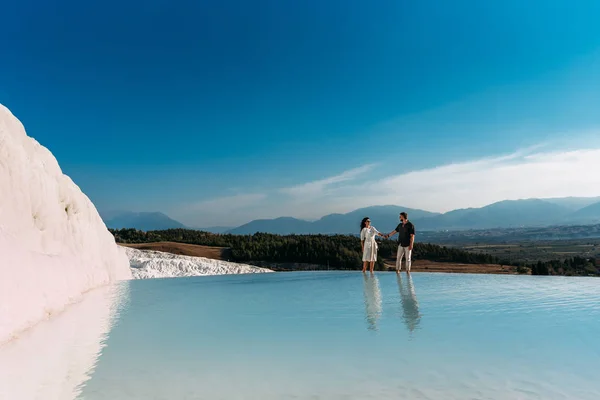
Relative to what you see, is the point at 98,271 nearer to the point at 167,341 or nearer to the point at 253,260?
the point at 167,341

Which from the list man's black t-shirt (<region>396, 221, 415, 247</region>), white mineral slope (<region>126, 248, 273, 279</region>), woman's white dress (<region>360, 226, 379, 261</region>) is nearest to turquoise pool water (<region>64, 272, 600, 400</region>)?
man's black t-shirt (<region>396, 221, 415, 247</region>)

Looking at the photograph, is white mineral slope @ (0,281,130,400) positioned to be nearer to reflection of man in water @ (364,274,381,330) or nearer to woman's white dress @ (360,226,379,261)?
reflection of man in water @ (364,274,381,330)

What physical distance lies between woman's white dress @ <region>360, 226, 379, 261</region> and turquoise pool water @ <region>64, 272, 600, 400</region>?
Result: 180 inches

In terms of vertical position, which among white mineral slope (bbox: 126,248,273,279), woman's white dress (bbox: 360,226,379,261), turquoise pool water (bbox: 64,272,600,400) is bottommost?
turquoise pool water (bbox: 64,272,600,400)

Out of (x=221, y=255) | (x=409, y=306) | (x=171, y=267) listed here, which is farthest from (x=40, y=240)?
(x=221, y=255)

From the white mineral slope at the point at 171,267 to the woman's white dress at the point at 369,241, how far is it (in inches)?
329

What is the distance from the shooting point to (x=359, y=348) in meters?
5.29

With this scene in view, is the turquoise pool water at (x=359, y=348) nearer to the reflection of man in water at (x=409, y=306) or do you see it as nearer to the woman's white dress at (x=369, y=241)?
the reflection of man in water at (x=409, y=306)

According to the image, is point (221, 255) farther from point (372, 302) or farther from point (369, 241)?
point (372, 302)

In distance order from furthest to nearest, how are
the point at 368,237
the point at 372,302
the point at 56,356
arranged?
the point at 368,237 < the point at 372,302 < the point at 56,356

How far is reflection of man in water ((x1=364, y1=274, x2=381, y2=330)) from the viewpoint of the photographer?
6828mm

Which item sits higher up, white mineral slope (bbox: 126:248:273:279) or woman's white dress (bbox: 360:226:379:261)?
woman's white dress (bbox: 360:226:379:261)

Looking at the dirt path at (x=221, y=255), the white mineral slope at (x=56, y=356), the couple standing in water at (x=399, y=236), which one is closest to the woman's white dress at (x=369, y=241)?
the couple standing in water at (x=399, y=236)

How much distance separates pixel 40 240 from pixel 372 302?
8.13m
